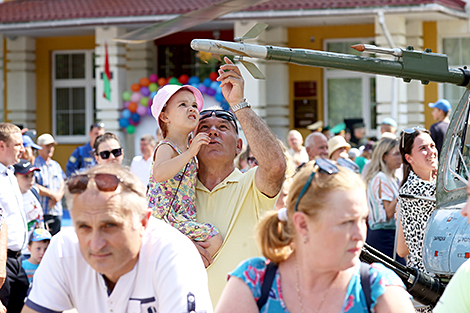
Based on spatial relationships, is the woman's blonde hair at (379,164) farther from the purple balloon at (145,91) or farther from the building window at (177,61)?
the building window at (177,61)

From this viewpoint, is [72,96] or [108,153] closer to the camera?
[108,153]

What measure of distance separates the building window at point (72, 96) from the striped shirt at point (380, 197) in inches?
488

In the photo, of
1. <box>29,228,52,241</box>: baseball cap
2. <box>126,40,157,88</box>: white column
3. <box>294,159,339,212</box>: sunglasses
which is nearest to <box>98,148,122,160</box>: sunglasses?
<box>29,228,52,241</box>: baseball cap

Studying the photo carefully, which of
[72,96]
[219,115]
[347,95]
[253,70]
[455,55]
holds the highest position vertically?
[455,55]

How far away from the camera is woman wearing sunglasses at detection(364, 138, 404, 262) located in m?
6.75

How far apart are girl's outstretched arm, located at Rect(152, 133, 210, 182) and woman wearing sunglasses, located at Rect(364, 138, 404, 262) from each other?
11.7 feet

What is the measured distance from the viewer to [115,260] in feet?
8.13

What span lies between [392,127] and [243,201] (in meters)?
7.62

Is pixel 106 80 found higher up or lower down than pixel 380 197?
higher up

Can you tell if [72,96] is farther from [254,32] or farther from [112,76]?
[254,32]

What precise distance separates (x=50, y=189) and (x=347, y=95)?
9103 mm

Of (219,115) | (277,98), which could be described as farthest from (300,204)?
(277,98)

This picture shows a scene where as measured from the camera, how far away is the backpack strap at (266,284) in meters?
2.34

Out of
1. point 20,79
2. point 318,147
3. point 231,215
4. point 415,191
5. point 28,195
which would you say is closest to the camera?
point 231,215
